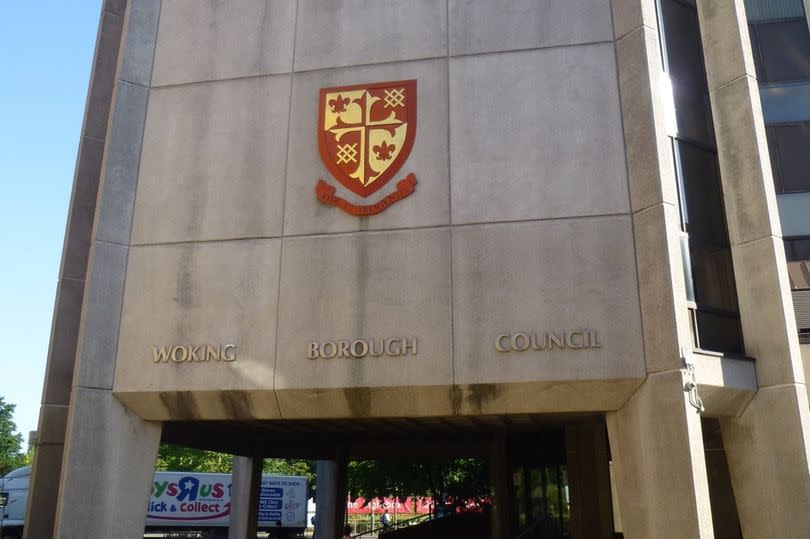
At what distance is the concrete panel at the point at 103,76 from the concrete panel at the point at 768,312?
12.9 m

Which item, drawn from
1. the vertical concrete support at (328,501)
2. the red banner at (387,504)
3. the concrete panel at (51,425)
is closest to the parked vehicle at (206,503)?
the red banner at (387,504)

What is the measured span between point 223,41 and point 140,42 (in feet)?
5.67

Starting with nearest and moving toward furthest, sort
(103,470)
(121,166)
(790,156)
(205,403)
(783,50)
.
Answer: (103,470) → (205,403) → (121,166) → (790,156) → (783,50)

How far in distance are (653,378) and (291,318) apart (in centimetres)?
582

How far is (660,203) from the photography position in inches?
458

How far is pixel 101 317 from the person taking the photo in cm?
1284

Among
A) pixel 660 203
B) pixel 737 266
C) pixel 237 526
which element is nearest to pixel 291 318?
pixel 660 203

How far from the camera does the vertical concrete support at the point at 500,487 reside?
18.3 meters

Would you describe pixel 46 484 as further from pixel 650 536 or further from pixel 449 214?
pixel 650 536

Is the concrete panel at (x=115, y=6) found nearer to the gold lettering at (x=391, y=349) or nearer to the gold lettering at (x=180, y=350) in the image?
the gold lettering at (x=180, y=350)

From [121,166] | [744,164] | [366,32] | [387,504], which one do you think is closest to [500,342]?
[744,164]

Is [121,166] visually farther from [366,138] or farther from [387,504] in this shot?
[387,504]

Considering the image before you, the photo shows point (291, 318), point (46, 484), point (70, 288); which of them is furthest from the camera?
point (70, 288)

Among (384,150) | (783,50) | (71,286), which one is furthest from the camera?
(783,50)
